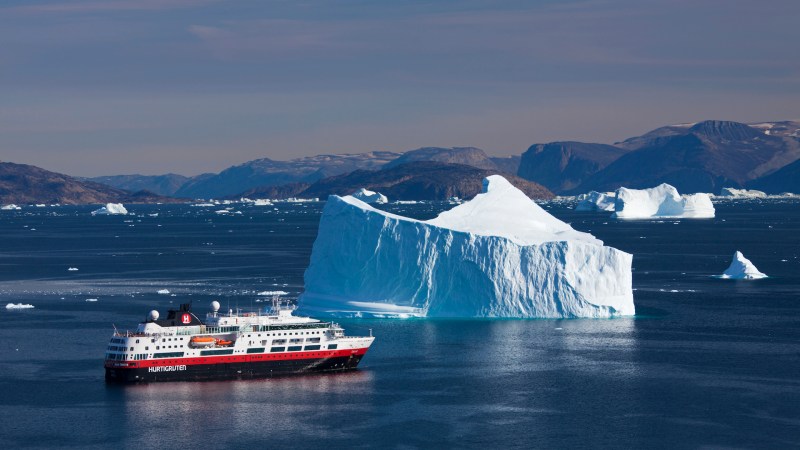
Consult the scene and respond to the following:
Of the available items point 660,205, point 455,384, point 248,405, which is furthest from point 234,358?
point 660,205

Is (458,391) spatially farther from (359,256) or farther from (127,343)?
(359,256)

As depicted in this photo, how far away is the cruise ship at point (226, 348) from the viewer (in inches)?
1750

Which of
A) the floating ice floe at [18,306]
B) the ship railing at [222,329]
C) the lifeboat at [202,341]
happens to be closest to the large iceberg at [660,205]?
the floating ice floe at [18,306]

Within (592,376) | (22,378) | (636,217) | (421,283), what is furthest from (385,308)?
(636,217)

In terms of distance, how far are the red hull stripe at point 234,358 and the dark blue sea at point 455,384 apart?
90cm

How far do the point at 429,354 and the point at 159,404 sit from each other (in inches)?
504

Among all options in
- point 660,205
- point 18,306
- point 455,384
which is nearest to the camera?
point 455,384

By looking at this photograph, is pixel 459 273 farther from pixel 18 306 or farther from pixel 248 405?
pixel 18 306

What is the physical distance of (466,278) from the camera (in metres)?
58.2

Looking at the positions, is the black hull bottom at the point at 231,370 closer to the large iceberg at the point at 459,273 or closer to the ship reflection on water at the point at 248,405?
the ship reflection on water at the point at 248,405

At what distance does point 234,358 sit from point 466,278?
628 inches

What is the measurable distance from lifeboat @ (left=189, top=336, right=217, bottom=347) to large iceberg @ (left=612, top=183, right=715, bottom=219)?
132m

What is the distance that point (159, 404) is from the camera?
135 feet

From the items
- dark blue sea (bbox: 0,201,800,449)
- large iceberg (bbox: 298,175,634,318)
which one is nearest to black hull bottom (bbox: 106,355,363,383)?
dark blue sea (bbox: 0,201,800,449)
